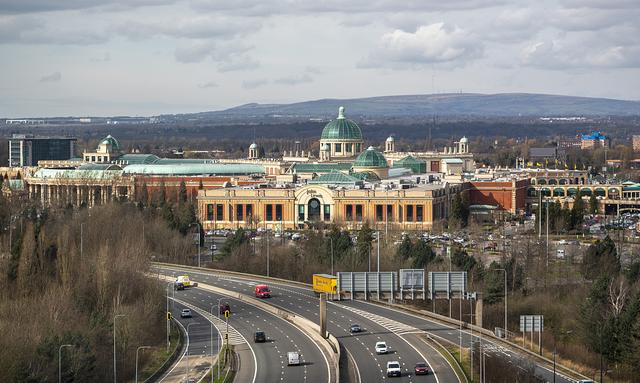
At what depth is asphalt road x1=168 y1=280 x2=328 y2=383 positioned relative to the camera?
62062mm

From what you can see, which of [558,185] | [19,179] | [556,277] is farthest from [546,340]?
[19,179]

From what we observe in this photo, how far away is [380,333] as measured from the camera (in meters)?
72.4

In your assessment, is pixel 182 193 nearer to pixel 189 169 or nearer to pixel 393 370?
pixel 189 169

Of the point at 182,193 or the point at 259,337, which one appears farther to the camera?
the point at 182,193

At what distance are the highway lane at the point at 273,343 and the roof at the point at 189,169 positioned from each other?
250 ft

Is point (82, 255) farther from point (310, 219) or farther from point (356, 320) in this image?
point (310, 219)

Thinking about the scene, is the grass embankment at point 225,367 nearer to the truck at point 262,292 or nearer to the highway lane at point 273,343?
the highway lane at point 273,343

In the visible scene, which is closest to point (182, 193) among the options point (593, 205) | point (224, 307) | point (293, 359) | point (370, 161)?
point (370, 161)

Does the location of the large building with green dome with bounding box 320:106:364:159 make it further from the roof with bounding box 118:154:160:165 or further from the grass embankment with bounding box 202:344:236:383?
the grass embankment with bounding box 202:344:236:383

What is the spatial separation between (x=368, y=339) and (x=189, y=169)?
316 ft

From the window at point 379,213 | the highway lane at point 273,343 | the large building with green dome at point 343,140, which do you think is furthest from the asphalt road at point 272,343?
the large building with green dome at point 343,140

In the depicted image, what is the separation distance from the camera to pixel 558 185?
15675 centimetres

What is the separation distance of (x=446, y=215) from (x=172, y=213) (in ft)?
94.9

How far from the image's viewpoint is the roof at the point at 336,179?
136 meters
